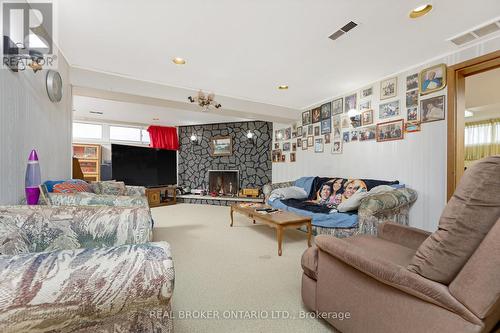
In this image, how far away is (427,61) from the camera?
2.84 m

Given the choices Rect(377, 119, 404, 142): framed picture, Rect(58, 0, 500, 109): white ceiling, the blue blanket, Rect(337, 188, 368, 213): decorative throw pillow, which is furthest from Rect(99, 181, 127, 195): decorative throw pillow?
Rect(377, 119, 404, 142): framed picture

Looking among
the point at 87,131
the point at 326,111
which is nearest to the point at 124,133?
the point at 87,131

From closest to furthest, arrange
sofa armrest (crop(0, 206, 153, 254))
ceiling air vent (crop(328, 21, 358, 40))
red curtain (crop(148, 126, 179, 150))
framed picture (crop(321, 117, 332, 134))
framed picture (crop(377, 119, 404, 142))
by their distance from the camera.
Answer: sofa armrest (crop(0, 206, 153, 254))
ceiling air vent (crop(328, 21, 358, 40))
framed picture (crop(377, 119, 404, 142))
framed picture (crop(321, 117, 332, 134))
red curtain (crop(148, 126, 179, 150))

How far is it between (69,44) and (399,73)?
4138 millimetres

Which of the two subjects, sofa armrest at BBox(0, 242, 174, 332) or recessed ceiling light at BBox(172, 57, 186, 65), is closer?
sofa armrest at BBox(0, 242, 174, 332)

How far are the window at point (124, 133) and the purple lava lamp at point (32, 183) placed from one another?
17.1 ft

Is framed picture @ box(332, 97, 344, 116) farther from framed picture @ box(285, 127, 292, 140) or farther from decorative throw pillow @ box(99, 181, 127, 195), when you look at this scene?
decorative throw pillow @ box(99, 181, 127, 195)

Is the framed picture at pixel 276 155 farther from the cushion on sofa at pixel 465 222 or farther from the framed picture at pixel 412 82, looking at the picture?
the cushion on sofa at pixel 465 222

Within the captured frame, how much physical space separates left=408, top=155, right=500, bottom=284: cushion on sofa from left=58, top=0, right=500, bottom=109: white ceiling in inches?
66.2

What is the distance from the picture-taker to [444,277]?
3.00 ft

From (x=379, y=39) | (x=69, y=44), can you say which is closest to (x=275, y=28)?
(x=379, y=39)

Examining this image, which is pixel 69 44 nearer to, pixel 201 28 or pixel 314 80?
pixel 201 28

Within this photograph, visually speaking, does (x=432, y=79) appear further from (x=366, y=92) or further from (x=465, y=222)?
(x=465, y=222)

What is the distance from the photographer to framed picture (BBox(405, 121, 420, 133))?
2.96 meters
